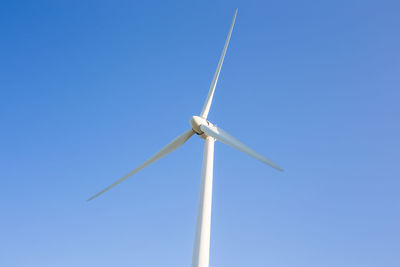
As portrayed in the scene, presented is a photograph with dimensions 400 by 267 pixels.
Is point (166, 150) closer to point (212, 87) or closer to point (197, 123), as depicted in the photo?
point (197, 123)

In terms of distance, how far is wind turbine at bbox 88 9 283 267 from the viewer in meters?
21.4

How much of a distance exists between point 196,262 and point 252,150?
8.36 m

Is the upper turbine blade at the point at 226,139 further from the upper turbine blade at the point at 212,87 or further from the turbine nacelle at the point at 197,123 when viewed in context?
the upper turbine blade at the point at 212,87

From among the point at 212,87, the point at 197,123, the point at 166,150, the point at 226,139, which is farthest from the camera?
the point at 212,87

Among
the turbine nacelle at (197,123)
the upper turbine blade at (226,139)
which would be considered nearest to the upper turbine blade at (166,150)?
the turbine nacelle at (197,123)

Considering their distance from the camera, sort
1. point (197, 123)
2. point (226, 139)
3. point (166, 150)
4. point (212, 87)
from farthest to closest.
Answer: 1. point (212, 87)
2. point (166, 150)
3. point (226, 139)
4. point (197, 123)

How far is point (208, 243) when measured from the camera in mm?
21688

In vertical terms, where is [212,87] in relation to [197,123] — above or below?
above

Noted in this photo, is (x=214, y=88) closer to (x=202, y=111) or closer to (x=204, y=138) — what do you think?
(x=202, y=111)

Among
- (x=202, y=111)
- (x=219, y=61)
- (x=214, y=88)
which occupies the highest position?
(x=219, y=61)

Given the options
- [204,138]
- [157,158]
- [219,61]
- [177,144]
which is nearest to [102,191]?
[157,158]

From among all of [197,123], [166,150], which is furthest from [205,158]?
[166,150]

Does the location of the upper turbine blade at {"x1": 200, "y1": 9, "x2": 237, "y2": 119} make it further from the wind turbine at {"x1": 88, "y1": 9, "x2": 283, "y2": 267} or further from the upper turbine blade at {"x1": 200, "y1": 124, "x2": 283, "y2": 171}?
the upper turbine blade at {"x1": 200, "y1": 124, "x2": 283, "y2": 171}

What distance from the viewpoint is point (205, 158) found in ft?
83.1
